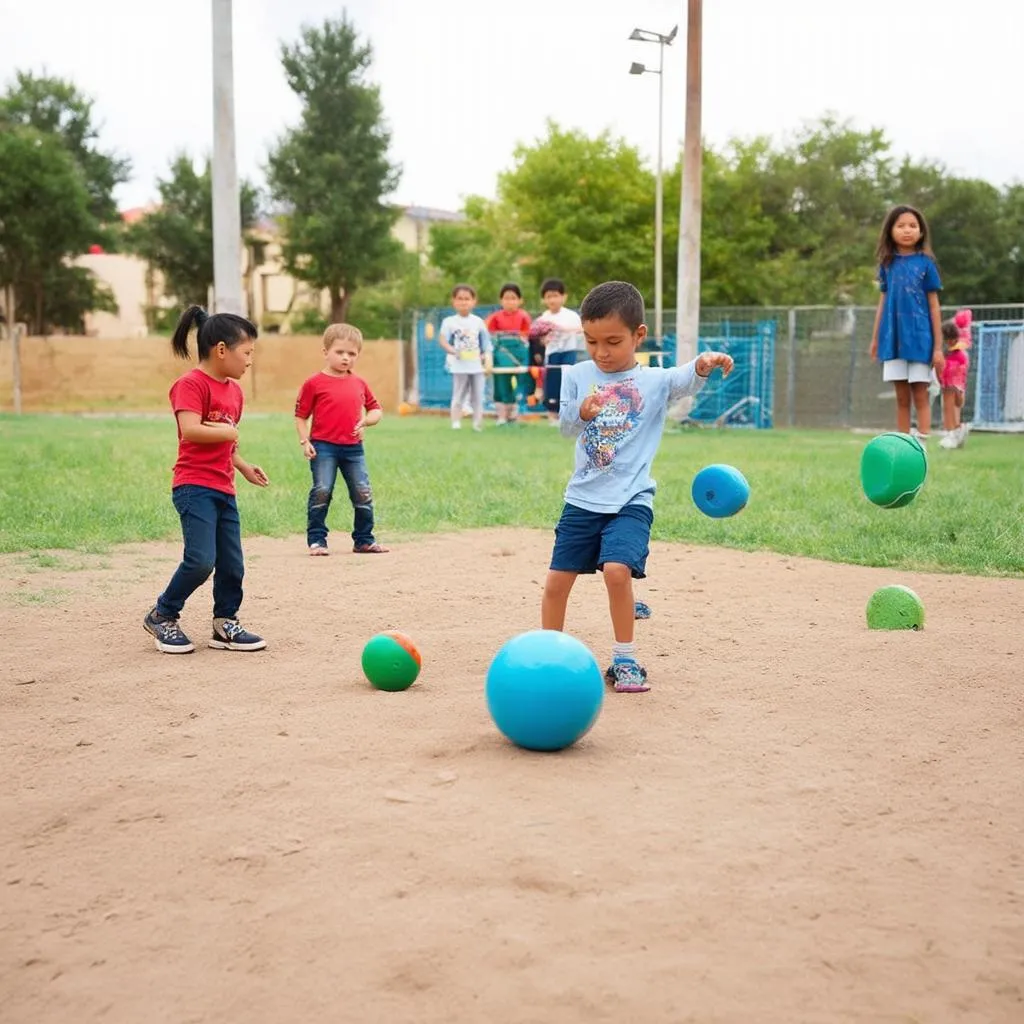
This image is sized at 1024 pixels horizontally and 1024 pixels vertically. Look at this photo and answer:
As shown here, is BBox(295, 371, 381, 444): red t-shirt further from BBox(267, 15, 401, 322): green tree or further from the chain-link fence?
BBox(267, 15, 401, 322): green tree

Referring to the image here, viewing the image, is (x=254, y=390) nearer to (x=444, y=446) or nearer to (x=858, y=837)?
(x=444, y=446)

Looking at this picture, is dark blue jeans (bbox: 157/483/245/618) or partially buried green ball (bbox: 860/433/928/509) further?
partially buried green ball (bbox: 860/433/928/509)

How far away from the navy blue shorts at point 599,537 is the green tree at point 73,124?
151ft

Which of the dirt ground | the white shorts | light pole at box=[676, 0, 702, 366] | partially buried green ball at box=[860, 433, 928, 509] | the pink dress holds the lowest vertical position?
the dirt ground

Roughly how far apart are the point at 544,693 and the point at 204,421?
231 centimetres

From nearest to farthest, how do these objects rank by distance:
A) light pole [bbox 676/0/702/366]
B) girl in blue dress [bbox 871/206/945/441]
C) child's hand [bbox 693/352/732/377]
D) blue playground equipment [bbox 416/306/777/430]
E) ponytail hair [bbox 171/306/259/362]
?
child's hand [bbox 693/352/732/377] → ponytail hair [bbox 171/306/259/362] → girl in blue dress [bbox 871/206/945/441] → light pole [bbox 676/0/702/366] → blue playground equipment [bbox 416/306/777/430]

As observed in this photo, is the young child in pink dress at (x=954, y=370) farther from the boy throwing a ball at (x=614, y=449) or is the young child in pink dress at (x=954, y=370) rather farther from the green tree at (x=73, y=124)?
the green tree at (x=73, y=124)

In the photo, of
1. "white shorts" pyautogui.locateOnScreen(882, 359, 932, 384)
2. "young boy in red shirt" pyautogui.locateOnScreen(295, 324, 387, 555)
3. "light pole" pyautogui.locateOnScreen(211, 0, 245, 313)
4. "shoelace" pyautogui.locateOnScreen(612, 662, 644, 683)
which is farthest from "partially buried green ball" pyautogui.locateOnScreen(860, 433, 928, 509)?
"light pole" pyautogui.locateOnScreen(211, 0, 245, 313)

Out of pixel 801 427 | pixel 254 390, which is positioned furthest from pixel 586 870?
pixel 254 390

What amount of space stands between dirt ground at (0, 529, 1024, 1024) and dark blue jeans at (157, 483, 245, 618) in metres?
0.27

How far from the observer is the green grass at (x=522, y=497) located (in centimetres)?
750

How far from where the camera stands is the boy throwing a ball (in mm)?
4383

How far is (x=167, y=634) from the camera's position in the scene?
4.96m

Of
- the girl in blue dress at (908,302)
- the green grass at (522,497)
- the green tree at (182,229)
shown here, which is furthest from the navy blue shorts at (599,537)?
the green tree at (182,229)
